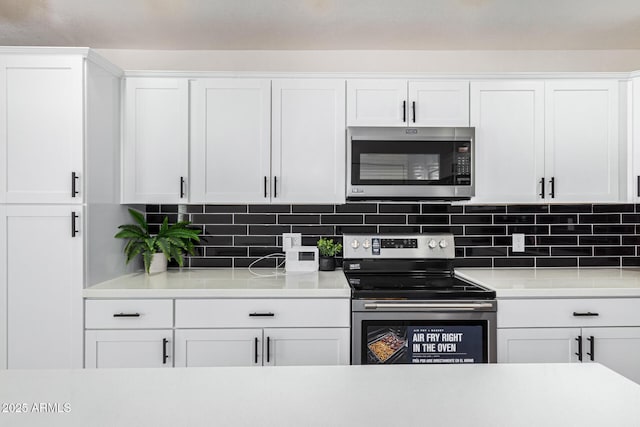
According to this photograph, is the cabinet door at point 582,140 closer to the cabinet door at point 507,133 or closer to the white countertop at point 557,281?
the cabinet door at point 507,133

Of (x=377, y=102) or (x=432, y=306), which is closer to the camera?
(x=432, y=306)

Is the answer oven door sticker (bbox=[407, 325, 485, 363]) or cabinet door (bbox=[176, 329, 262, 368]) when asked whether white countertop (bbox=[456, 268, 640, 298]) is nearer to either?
oven door sticker (bbox=[407, 325, 485, 363])

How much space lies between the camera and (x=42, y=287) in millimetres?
2189

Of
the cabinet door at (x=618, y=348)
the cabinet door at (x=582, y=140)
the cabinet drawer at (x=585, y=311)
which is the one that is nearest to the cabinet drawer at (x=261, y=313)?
the cabinet drawer at (x=585, y=311)

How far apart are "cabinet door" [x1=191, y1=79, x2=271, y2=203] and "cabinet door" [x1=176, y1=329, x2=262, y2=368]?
0.79 m

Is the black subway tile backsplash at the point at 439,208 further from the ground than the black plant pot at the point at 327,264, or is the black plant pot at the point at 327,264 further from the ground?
the black subway tile backsplash at the point at 439,208

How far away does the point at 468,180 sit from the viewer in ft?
8.36

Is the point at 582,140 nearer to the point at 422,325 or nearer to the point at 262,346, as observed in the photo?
the point at 422,325

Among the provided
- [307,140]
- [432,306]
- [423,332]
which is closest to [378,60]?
[307,140]

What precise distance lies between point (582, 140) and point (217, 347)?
2.44 metres

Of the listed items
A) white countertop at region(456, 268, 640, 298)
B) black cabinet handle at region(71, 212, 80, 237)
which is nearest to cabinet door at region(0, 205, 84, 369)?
black cabinet handle at region(71, 212, 80, 237)

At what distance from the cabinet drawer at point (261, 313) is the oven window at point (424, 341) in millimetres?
173

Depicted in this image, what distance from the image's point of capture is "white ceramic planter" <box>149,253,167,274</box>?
2.70 metres

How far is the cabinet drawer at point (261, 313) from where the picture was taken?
88.0 inches
